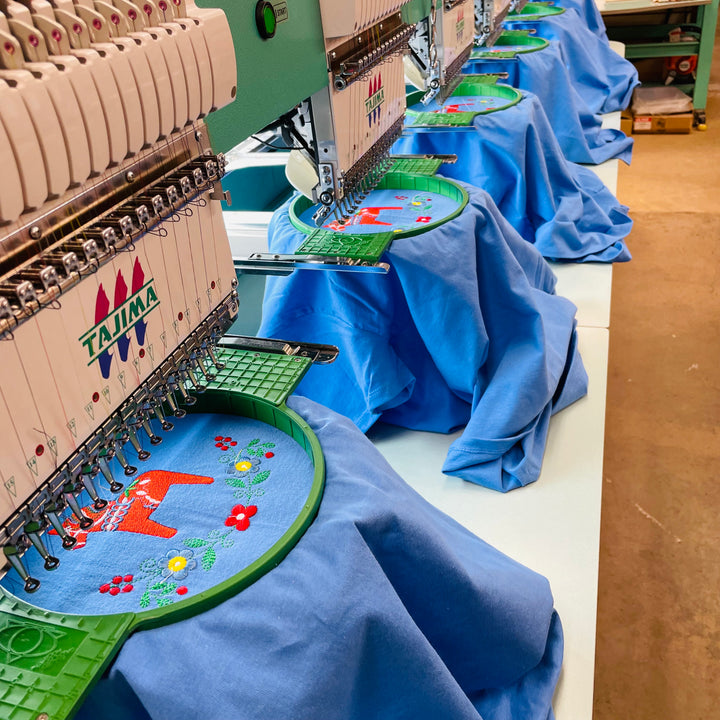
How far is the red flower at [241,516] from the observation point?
1.05 meters

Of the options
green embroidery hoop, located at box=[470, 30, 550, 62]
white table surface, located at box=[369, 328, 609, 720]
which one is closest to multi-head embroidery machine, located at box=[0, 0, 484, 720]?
white table surface, located at box=[369, 328, 609, 720]

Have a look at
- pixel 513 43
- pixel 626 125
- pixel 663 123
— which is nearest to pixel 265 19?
pixel 513 43

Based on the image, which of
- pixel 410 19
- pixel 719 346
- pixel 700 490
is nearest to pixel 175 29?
pixel 410 19

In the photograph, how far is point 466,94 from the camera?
3088mm

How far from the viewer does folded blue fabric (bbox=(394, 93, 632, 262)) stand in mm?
2645

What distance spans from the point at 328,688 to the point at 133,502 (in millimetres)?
411

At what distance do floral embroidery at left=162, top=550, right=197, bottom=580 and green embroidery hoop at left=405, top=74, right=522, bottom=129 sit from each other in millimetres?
1943

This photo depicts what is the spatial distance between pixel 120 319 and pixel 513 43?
143 inches

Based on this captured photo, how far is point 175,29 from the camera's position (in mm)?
925

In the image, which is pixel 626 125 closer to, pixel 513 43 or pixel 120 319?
pixel 513 43

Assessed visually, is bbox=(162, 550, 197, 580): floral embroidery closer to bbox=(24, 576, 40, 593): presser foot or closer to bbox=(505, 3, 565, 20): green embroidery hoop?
bbox=(24, 576, 40, 593): presser foot

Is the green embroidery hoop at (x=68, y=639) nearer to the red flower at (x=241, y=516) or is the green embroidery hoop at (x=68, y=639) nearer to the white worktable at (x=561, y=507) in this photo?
the red flower at (x=241, y=516)

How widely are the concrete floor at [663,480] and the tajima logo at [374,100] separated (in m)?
1.46

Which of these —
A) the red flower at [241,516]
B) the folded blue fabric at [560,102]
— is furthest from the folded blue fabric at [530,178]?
the red flower at [241,516]
